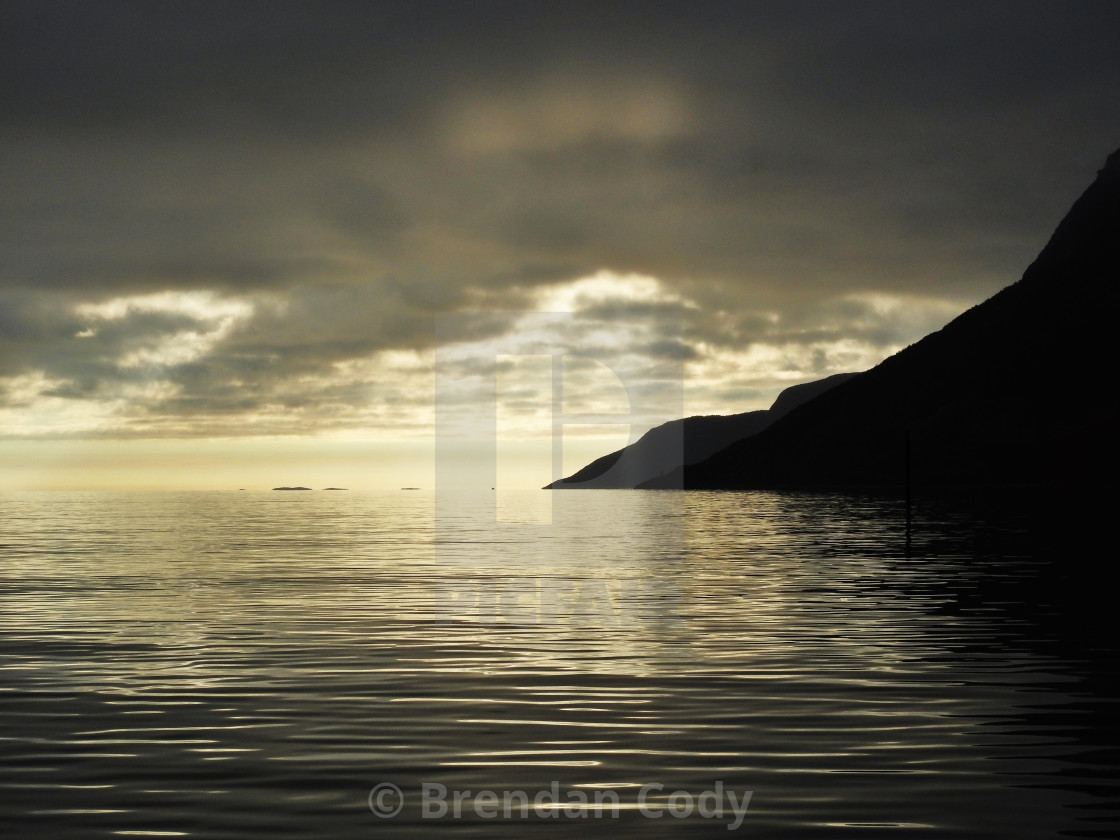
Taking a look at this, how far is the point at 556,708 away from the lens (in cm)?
1798

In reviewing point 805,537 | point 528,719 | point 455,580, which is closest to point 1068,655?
point 528,719

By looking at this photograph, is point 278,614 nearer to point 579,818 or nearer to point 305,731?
point 305,731

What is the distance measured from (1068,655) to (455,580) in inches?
994

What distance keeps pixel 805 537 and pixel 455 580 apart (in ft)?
127

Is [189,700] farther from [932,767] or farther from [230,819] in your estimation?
[932,767]

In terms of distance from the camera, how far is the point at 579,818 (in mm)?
11852

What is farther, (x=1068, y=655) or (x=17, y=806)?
(x=1068, y=655)

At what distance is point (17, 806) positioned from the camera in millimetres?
12469

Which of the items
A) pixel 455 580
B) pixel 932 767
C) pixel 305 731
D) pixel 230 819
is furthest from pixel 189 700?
pixel 455 580

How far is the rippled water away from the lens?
12227mm

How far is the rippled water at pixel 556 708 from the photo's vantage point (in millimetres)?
12227

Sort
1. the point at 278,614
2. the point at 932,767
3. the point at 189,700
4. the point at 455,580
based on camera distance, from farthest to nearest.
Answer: the point at 455,580 → the point at 278,614 → the point at 189,700 → the point at 932,767

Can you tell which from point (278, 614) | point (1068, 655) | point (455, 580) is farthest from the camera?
point (455, 580)

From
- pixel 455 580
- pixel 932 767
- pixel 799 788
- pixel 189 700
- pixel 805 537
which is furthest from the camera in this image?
pixel 805 537
